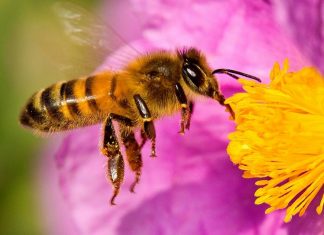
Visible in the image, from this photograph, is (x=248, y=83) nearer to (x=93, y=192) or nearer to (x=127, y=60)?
(x=127, y=60)

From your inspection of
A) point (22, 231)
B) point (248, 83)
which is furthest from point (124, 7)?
point (248, 83)

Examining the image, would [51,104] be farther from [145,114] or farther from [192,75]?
[192,75]

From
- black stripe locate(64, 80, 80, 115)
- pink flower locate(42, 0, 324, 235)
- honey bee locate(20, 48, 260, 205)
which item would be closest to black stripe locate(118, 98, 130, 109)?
honey bee locate(20, 48, 260, 205)

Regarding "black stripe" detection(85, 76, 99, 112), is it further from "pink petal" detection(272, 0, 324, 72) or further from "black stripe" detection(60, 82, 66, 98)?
"pink petal" detection(272, 0, 324, 72)

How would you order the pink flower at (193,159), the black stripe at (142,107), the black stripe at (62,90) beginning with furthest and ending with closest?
the pink flower at (193,159) → the black stripe at (62,90) → the black stripe at (142,107)

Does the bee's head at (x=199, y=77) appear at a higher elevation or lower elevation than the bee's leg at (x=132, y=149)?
higher

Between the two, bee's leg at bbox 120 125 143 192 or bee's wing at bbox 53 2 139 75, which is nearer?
bee's leg at bbox 120 125 143 192

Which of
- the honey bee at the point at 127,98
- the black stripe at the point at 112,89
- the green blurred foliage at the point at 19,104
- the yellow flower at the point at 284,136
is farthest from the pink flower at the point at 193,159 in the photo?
the green blurred foliage at the point at 19,104

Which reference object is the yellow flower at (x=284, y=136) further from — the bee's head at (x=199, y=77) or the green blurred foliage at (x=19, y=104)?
the green blurred foliage at (x=19, y=104)
